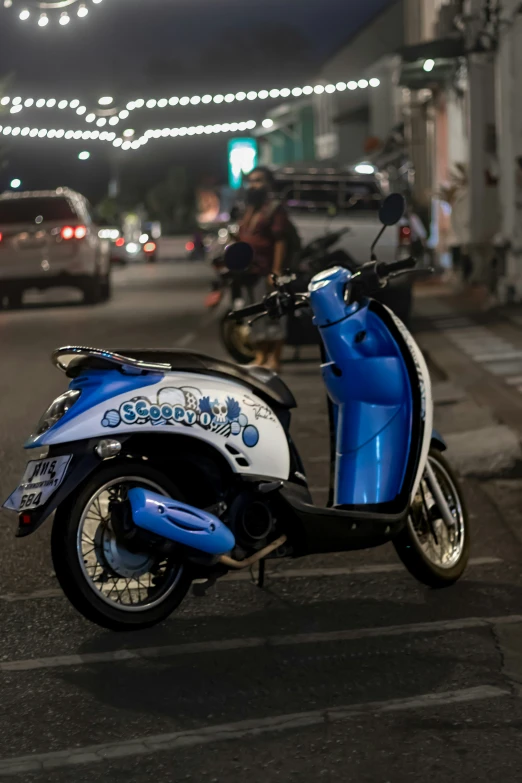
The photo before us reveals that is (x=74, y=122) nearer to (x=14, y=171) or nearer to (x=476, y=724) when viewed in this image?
(x=14, y=171)

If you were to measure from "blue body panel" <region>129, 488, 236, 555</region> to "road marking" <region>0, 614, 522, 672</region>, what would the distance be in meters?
0.34

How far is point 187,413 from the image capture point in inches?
196

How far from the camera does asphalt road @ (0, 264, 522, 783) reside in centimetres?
381

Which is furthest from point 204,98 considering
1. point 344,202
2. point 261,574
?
point 261,574

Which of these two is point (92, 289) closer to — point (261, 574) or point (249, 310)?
point (249, 310)

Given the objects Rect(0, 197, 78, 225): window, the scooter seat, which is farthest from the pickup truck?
the scooter seat

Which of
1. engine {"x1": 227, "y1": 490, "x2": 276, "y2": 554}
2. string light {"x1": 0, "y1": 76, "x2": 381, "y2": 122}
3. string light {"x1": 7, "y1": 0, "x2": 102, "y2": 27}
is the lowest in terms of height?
engine {"x1": 227, "y1": 490, "x2": 276, "y2": 554}

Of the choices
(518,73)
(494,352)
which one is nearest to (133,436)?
(494,352)

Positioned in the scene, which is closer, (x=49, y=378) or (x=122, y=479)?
(x=122, y=479)

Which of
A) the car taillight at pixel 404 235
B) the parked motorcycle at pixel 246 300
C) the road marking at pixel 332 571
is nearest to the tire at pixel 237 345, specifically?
the parked motorcycle at pixel 246 300

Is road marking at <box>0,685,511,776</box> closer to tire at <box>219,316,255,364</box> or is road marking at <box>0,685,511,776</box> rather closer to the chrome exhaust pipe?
the chrome exhaust pipe

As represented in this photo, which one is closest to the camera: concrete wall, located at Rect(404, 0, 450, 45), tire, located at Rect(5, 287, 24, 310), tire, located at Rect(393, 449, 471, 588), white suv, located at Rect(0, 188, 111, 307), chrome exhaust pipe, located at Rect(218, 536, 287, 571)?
chrome exhaust pipe, located at Rect(218, 536, 287, 571)

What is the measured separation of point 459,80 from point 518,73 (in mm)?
9144

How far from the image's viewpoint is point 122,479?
490 centimetres
